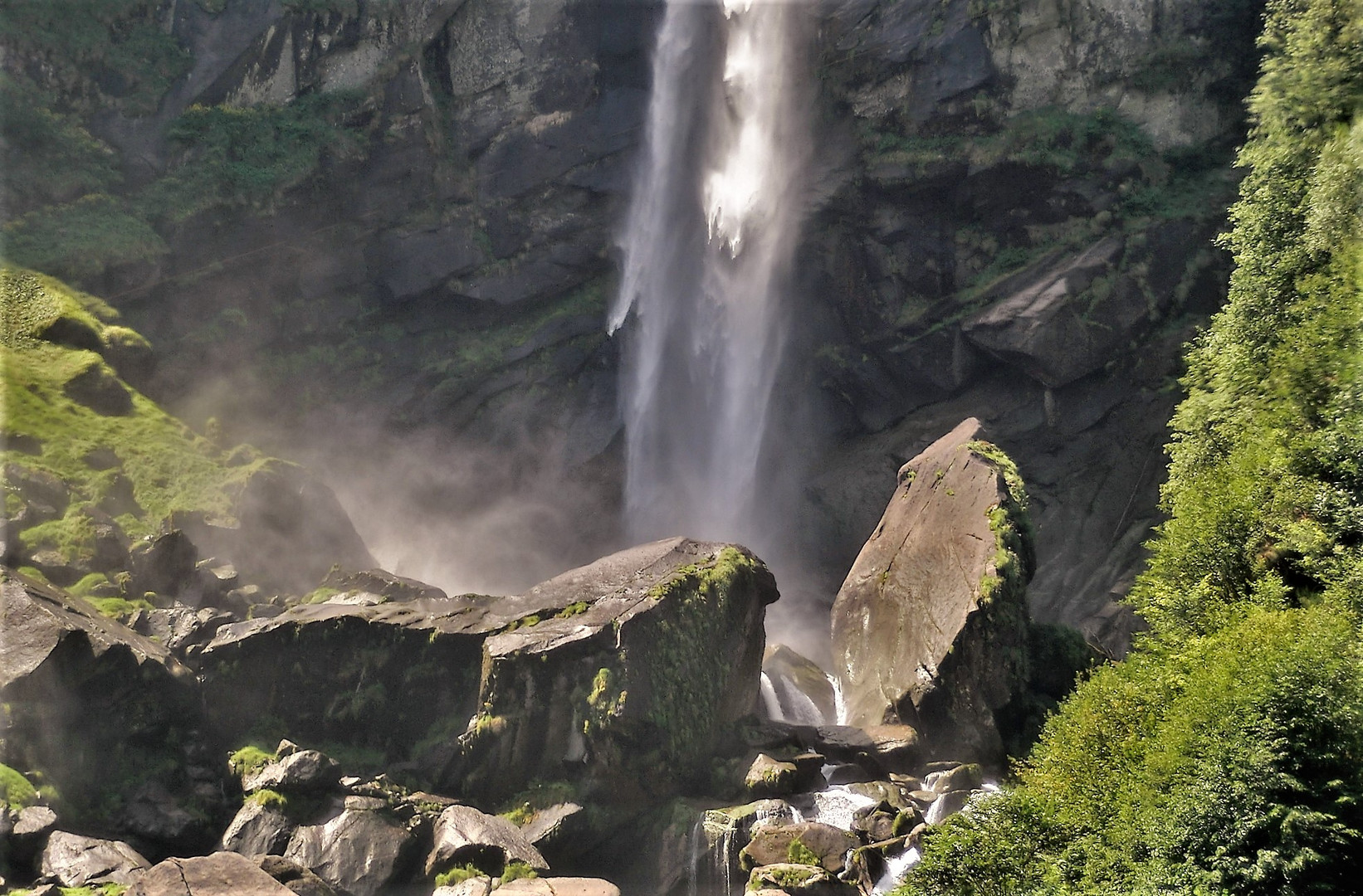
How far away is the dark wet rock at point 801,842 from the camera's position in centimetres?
2095

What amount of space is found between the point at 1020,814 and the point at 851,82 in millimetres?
36405

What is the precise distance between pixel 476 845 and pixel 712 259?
31.1 metres

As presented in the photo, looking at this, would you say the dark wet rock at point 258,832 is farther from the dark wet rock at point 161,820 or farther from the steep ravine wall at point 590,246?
the steep ravine wall at point 590,246

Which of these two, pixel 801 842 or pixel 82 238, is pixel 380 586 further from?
pixel 82 238

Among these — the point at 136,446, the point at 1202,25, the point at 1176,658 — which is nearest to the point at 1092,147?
the point at 1202,25

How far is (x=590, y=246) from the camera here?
44.3 meters

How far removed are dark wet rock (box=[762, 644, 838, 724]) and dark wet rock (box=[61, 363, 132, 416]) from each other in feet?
82.4

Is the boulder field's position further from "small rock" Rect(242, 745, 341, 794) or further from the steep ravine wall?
the steep ravine wall

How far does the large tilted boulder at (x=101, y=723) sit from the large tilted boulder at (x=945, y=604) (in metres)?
18.5

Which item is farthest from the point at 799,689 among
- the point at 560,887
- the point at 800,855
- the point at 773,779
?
the point at 560,887

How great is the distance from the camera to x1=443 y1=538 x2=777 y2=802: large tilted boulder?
24.0 meters

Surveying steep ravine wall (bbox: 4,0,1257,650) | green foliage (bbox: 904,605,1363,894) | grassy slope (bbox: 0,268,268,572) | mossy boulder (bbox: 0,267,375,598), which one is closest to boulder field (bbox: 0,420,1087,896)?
mossy boulder (bbox: 0,267,375,598)

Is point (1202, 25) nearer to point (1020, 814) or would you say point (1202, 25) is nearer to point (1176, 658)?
point (1176, 658)

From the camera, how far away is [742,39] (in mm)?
46188
